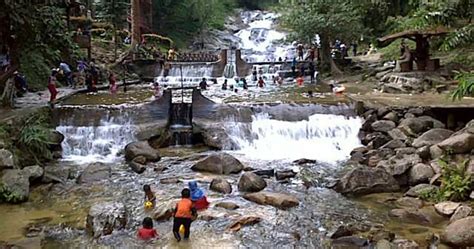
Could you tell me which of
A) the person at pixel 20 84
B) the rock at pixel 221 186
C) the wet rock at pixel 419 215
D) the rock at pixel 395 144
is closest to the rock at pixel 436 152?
the rock at pixel 395 144

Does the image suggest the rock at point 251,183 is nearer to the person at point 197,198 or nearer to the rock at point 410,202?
the person at point 197,198

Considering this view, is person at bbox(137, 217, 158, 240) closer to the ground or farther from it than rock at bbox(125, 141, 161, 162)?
closer to the ground

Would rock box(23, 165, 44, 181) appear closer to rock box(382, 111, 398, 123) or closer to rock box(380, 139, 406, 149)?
rock box(380, 139, 406, 149)

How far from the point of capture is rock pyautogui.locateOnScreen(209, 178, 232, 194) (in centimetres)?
1221

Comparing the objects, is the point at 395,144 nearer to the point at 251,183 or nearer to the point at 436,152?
the point at 436,152

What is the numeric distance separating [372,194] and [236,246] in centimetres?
437

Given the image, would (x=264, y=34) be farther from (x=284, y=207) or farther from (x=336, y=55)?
(x=284, y=207)

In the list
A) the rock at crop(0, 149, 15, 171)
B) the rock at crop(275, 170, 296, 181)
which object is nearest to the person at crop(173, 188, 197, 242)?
the rock at crop(275, 170, 296, 181)

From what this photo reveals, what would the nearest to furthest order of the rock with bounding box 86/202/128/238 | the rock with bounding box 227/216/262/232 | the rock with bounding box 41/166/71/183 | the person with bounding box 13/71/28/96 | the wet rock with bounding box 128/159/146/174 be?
the rock with bounding box 86/202/128/238, the rock with bounding box 227/216/262/232, the rock with bounding box 41/166/71/183, the wet rock with bounding box 128/159/146/174, the person with bounding box 13/71/28/96

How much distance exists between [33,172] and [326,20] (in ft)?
60.9

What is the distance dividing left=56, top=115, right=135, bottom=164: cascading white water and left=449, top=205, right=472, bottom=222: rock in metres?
9.97

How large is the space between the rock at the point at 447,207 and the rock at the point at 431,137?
12.1 ft

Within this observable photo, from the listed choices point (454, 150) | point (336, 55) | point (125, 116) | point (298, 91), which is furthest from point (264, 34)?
point (454, 150)

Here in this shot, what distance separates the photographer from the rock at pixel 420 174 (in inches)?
481
